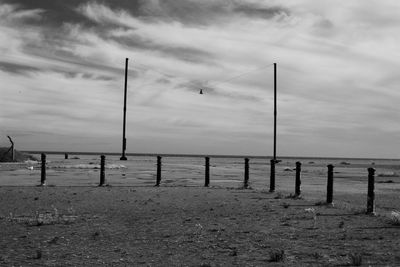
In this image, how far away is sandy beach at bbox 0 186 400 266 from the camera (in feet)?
25.8

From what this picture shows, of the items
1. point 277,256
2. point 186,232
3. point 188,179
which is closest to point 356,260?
point 277,256

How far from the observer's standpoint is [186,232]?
10227 mm

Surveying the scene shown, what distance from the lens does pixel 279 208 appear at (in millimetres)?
14125

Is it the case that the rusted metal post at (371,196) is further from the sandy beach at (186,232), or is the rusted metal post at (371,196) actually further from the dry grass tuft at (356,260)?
the dry grass tuft at (356,260)

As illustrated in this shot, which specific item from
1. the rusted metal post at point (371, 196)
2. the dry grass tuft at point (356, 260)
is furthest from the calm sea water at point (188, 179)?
the dry grass tuft at point (356, 260)

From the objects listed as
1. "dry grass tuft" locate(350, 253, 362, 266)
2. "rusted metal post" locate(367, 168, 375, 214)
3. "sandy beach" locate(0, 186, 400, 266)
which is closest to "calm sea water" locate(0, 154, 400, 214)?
"rusted metal post" locate(367, 168, 375, 214)

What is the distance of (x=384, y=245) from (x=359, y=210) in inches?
190

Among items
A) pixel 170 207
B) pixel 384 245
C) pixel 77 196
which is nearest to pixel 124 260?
pixel 384 245

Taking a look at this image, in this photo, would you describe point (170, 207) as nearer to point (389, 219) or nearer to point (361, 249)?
point (389, 219)

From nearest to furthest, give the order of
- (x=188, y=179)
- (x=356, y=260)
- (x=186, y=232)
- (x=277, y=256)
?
(x=356, y=260) → (x=277, y=256) → (x=186, y=232) → (x=188, y=179)

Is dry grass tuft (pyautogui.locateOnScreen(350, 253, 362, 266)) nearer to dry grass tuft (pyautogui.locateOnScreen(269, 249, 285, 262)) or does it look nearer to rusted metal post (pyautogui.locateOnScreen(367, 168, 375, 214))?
dry grass tuft (pyautogui.locateOnScreen(269, 249, 285, 262))

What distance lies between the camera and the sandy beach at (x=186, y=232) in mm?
7875

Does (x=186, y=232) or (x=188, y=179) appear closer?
(x=186, y=232)

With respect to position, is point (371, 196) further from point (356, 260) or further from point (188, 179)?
point (188, 179)
